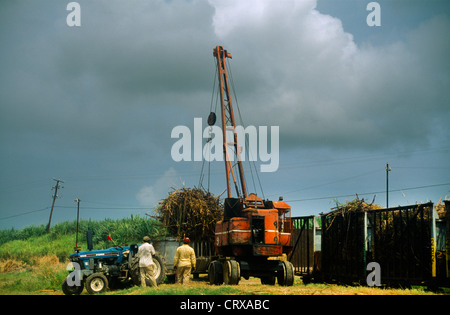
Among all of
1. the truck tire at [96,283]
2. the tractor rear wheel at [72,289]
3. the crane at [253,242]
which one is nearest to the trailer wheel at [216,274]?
the crane at [253,242]

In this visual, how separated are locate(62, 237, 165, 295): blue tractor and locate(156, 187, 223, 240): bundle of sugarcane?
3.55 meters

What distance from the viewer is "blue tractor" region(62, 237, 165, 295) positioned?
56.7ft

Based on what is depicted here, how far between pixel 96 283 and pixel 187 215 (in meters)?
6.55

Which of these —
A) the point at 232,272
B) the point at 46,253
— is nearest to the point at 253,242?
the point at 232,272

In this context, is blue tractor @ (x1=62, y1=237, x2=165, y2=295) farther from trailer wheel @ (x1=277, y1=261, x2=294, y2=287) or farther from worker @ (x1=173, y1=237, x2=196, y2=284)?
trailer wheel @ (x1=277, y1=261, x2=294, y2=287)

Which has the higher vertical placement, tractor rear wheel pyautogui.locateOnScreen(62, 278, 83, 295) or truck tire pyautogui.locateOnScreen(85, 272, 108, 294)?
truck tire pyautogui.locateOnScreen(85, 272, 108, 294)

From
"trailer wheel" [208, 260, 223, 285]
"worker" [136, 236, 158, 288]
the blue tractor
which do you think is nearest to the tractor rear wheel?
the blue tractor

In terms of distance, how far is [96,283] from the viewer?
1730cm

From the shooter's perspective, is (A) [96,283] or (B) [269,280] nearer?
(A) [96,283]

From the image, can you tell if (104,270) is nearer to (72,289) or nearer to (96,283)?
(96,283)

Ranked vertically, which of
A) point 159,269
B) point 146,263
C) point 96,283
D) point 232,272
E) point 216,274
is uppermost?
point 146,263

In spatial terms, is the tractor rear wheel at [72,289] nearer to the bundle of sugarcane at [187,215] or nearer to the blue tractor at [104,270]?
the blue tractor at [104,270]
